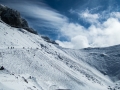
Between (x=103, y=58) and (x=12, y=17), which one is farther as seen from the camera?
(x=12, y=17)

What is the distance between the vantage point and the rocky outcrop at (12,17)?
84.4m

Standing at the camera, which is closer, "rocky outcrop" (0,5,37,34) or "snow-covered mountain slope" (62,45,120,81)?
"snow-covered mountain slope" (62,45,120,81)

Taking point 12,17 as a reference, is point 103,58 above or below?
below

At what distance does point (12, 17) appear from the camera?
3359 inches

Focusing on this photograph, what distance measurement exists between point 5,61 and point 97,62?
165 ft

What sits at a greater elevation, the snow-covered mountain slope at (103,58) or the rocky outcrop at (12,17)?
the rocky outcrop at (12,17)

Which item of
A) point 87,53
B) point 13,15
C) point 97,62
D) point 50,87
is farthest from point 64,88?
point 13,15

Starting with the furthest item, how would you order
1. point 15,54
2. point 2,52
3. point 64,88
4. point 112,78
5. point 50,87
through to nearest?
point 112,78
point 15,54
point 2,52
point 64,88
point 50,87

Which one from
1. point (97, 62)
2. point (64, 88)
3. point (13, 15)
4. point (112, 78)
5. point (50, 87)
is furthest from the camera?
point (13, 15)

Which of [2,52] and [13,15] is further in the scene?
[13,15]

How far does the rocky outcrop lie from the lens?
84.4 m

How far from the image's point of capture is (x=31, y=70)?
39.3 metres

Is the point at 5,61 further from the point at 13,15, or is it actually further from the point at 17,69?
the point at 13,15

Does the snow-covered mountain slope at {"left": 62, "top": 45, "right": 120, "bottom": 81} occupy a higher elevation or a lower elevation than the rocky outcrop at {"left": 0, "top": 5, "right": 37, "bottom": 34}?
lower
